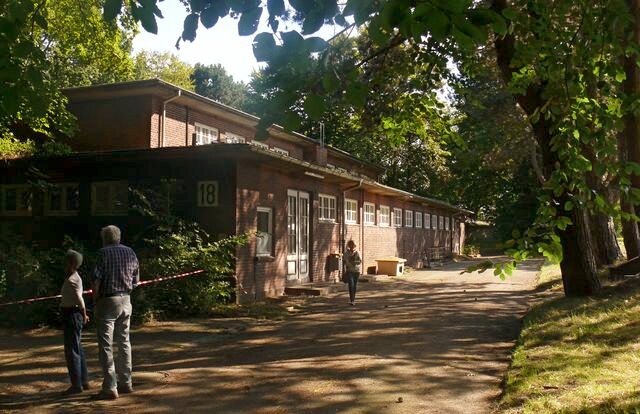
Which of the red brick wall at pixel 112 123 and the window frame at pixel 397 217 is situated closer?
the red brick wall at pixel 112 123

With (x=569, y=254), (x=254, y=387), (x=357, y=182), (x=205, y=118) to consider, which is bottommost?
(x=254, y=387)

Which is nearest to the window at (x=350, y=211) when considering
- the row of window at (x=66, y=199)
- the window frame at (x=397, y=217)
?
the window frame at (x=397, y=217)

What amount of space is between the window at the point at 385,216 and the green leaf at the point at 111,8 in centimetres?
2294

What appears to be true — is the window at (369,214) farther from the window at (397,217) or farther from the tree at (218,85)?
the tree at (218,85)

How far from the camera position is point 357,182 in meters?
20.7

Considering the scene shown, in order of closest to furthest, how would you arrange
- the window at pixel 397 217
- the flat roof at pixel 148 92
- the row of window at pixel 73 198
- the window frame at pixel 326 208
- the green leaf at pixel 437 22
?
the green leaf at pixel 437 22
the row of window at pixel 73 198
the flat roof at pixel 148 92
the window frame at pixel 326 208
the window at pixel 397 217

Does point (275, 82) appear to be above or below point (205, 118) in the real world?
below

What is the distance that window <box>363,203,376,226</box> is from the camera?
79.3ft

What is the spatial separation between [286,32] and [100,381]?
17.9 ft

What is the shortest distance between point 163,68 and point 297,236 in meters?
32.6

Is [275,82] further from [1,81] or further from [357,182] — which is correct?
[357,182]

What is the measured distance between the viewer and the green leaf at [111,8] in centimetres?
368

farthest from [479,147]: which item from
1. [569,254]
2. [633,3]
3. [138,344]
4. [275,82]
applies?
Result: [275,82]

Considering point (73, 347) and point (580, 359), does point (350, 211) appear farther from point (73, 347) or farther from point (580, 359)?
point (73, 347)
